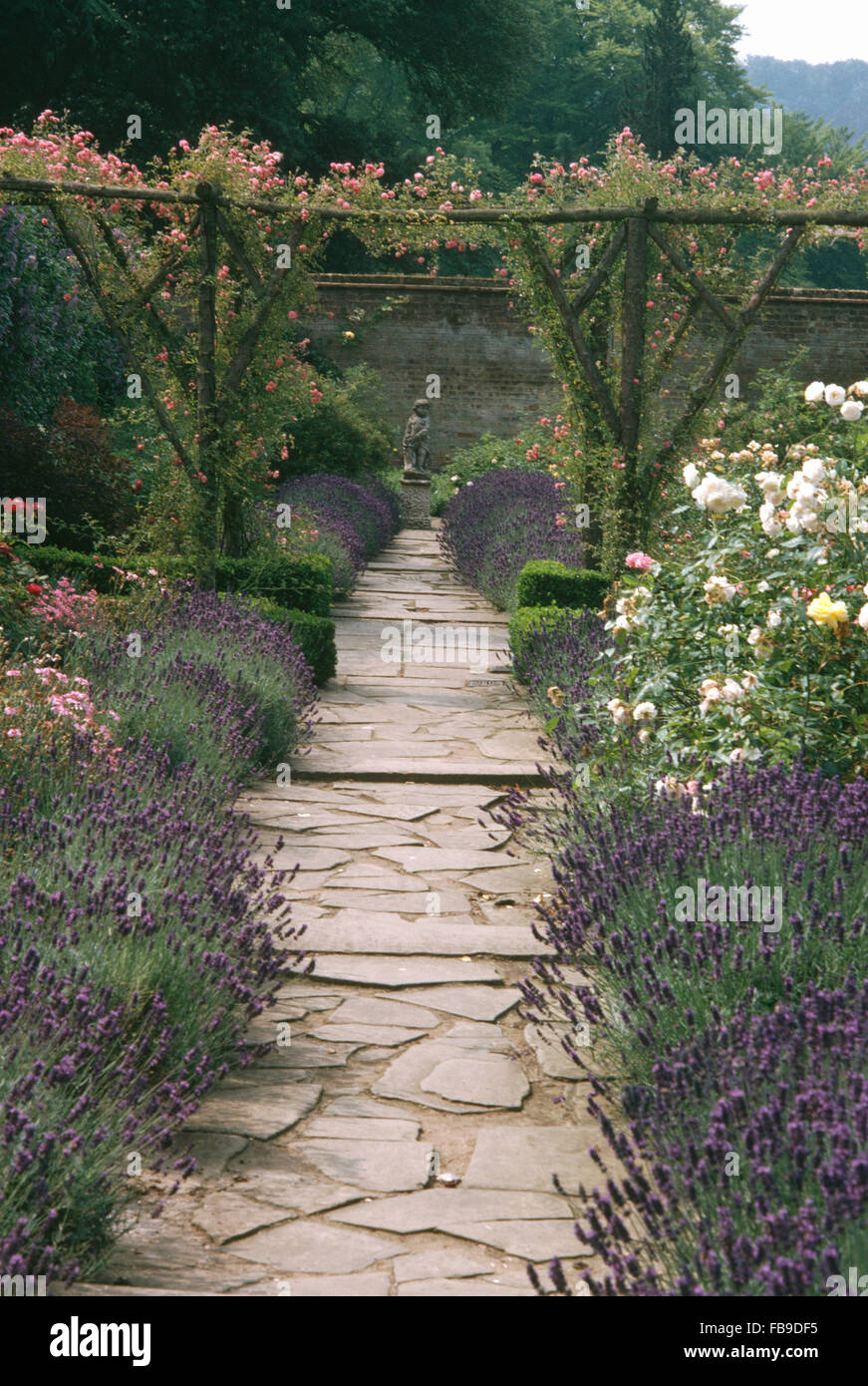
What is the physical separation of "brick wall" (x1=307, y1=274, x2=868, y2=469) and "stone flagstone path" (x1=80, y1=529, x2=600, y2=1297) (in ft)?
54.2

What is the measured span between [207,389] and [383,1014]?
21.3ft

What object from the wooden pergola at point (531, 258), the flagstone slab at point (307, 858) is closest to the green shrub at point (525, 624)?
the wooden pergola at point (531, 258)

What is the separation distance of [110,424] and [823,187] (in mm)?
7170

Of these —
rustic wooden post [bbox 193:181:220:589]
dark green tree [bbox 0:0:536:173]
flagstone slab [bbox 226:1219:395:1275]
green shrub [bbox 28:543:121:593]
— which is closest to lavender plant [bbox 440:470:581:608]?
rustic wooden post [bbox 193:181:220:589]

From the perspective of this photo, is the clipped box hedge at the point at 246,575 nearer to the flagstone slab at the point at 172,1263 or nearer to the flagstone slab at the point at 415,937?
the flagstone slab at the point at 415,937

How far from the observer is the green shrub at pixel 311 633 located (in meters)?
8.54

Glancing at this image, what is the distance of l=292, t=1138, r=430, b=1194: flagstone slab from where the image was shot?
125 inches

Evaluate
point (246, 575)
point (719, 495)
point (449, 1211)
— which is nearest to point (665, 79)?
point (246, 575)

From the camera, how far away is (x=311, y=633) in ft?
28.6

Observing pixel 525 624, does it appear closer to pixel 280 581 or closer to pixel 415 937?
pixel 280 581

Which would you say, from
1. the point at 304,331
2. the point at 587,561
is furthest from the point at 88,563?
the point at 304,331

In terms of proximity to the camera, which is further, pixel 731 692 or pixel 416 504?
pixel 416 504

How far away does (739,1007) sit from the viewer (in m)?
3.08

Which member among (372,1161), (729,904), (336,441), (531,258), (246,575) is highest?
(531,258)
